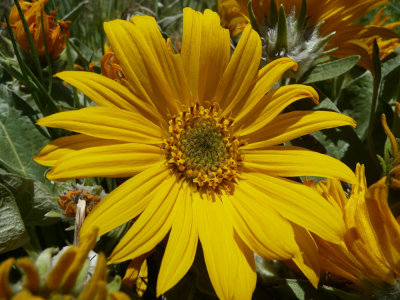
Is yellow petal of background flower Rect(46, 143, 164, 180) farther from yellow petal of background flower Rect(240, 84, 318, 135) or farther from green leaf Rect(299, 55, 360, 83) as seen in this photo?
green leaf Rect(299, 55, 360, 83)

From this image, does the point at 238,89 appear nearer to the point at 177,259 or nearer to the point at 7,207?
the point at 177,259

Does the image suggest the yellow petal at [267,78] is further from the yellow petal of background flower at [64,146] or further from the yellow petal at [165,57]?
the yellow petal of background flower at [64,146]

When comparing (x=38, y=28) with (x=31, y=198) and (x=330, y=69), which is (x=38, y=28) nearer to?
(x=31, y=198)

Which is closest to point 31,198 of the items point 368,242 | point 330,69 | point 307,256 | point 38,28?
point 38,28

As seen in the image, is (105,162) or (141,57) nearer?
(105,162)

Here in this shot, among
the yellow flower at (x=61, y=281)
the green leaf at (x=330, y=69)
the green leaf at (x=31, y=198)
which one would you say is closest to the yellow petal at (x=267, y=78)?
the green leaf at (x=330, y=69)

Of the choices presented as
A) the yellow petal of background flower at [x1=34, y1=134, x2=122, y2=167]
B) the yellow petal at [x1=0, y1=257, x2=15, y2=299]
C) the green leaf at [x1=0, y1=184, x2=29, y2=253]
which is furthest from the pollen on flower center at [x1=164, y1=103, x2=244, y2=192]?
the yellow petal at [x1=0, y1=257, x2=15, y2=299]
